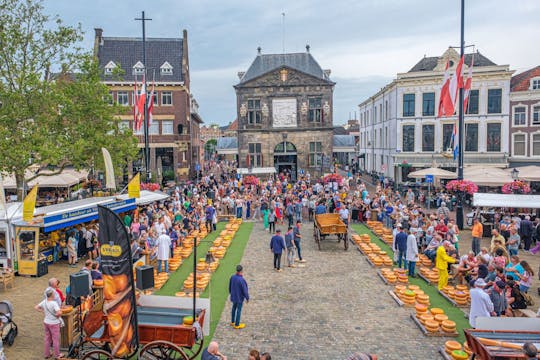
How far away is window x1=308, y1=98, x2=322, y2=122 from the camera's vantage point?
1925 inches

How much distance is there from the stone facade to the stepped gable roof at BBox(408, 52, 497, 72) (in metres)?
9.46

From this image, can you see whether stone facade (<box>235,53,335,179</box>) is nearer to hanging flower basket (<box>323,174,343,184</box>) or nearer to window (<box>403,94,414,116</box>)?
window (<box>403,94,414,116</box>)

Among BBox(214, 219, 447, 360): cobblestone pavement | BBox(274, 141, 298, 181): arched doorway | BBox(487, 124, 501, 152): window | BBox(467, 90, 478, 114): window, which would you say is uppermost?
BBox(467, 90, 478, 114): window

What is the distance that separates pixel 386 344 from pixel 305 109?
133 feet

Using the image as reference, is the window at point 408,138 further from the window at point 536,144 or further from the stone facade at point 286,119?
the window at point 536,144

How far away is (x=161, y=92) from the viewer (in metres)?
48.2

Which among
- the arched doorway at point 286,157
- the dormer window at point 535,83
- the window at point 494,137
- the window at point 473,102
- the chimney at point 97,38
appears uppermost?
the chimney at point 97,38

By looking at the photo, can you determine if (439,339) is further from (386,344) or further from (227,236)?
(227,236)

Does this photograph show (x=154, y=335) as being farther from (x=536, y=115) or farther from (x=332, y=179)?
(x=536, y=115)

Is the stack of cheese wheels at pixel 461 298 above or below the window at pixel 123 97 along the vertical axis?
below

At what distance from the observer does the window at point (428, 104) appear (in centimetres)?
4141

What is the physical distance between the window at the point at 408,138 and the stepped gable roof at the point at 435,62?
6.10 metres

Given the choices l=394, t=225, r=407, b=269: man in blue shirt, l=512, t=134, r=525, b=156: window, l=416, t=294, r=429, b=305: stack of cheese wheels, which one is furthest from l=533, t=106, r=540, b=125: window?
l=416, t=294, r=429, b=305: stack of cheese wheels

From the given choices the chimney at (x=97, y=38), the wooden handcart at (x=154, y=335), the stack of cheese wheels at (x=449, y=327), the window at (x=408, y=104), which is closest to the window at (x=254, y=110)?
the window at (x=408, y=104)
